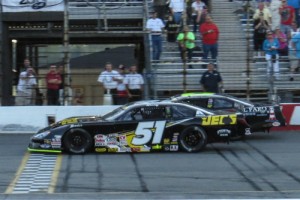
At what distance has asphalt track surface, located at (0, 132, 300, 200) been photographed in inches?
389

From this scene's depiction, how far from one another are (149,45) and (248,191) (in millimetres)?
11510

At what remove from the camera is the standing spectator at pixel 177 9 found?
21531 millimetres

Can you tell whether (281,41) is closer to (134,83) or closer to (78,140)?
(134,83)

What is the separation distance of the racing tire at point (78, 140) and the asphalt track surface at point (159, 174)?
0.78 ft

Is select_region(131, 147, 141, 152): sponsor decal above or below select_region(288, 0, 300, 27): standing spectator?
below

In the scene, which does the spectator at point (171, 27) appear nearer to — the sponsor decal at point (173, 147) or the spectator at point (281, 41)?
the spectator at point (281, 41)

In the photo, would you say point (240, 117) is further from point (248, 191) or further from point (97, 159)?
point (248, 191)

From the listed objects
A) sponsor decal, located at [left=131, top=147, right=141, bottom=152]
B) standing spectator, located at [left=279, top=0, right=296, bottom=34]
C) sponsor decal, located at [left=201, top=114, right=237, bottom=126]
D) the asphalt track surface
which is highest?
standing spectator, located at [left=279, top=0, right=296, bottom=34]

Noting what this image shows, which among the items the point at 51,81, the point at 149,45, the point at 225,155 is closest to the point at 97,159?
the point at 225,155

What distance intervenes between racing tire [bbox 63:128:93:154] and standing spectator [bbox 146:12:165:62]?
21.8ft

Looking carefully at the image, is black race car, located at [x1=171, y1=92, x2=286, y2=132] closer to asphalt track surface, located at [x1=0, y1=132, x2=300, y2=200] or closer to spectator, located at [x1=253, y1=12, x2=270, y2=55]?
asphalt track surface, located at [x1=0, y1=132, x2=300, y2=200]

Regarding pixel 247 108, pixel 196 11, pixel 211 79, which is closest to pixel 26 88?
pixel 211 79

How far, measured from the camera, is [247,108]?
16844mm

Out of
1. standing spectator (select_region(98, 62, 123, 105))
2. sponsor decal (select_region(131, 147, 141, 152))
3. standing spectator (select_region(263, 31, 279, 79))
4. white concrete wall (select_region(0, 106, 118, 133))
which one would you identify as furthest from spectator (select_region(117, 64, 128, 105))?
sponsor decal (select_region(131, 147, 141, 152))
